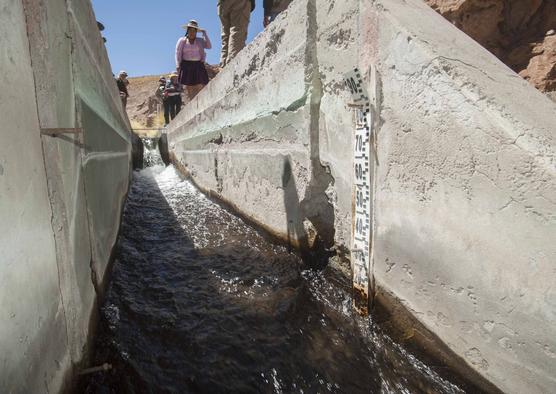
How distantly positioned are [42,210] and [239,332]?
3.88 feet

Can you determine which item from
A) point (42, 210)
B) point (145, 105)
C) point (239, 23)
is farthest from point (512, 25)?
point (145, 105)

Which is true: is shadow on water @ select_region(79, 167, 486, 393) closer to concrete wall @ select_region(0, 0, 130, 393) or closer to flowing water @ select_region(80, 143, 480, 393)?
flowing water @ select_region(80, 143, 480, 393)

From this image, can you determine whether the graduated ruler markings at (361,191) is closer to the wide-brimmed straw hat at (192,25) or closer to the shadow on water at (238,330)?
the shadow on water at (238,330)

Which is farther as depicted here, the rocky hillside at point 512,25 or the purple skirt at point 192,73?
the purple skirt at point 192,73

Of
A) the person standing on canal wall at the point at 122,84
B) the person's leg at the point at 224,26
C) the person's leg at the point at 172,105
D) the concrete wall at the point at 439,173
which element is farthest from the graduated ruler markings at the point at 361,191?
the person's leg at the point at 172,105

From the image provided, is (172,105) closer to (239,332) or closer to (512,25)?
(512,25)

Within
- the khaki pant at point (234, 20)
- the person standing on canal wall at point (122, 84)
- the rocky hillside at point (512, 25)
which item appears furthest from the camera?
the person standing on canal wall at point (122, 84)

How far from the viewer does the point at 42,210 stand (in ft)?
3.66

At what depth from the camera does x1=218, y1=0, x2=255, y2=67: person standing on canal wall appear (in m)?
5.77

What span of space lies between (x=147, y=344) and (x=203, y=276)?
788 mm

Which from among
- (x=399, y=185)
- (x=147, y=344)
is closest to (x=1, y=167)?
(x=147, y=344)

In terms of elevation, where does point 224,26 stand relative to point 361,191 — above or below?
above

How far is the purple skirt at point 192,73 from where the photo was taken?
6.80 m

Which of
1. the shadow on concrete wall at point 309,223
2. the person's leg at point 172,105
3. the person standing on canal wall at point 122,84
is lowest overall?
the shadow on concrete wall at point 309,223
